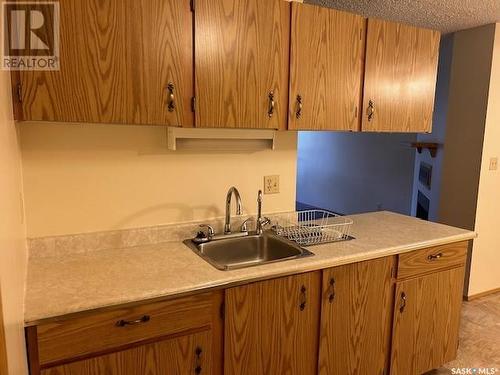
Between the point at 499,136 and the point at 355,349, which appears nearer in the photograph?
the point at 355,349

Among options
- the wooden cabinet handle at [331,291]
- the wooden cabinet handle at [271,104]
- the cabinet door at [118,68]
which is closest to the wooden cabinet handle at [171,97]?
the cabinet door at [118,68]

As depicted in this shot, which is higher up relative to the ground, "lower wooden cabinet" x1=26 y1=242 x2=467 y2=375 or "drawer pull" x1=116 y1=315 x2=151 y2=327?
"drawer pull" x1=116 y1=315 x2=151 y2=327

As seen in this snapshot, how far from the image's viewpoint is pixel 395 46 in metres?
2.04

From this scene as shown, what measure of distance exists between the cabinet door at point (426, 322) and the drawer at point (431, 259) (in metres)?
0.04

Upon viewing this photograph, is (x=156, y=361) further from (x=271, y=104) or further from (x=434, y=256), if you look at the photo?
(x=434, y=256)

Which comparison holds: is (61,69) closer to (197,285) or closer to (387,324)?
(197,285)

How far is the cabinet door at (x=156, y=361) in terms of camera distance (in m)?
1.24

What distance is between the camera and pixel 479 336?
8.55ft

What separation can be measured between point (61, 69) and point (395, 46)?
1725 mm

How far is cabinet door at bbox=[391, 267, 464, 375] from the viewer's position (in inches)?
76.7

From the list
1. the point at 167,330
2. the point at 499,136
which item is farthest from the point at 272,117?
the point at 499,136

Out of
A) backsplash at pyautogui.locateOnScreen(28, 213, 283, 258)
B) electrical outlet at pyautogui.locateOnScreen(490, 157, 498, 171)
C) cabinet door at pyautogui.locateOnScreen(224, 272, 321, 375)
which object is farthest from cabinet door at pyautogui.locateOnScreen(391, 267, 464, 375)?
electrical outlet at pyautogui.locateOnScreen(490, 157, 498, 171)

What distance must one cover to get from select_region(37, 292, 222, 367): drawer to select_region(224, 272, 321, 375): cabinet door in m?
0.12

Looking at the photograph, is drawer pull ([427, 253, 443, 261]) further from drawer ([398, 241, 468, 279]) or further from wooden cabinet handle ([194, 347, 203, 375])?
wooden cabinet handle ([194, 347, 203, 375])
